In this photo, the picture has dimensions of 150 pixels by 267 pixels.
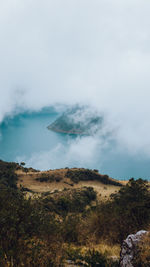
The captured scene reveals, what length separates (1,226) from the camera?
636 cm

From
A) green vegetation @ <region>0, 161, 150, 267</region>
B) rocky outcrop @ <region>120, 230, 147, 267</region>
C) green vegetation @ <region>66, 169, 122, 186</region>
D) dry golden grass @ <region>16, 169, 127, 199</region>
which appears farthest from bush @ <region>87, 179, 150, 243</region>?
green vegetation @ <region>66, 169, 122, 186</region>

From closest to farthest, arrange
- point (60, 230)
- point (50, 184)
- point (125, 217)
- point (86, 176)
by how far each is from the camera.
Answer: point (60, 230) < point (125, 217) < point (50, 184) < point (86, 176)

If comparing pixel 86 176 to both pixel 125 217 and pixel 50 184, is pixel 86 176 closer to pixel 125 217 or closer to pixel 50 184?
pixel 50 184

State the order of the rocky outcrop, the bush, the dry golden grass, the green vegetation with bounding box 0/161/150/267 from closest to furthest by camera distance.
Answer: the green vegetation with bounding box 0/161/150/267
the rocky outcrop
the bush
the dry golden grass

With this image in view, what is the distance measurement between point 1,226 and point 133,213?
731 centimetres

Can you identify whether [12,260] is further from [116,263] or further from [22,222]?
[116,263]

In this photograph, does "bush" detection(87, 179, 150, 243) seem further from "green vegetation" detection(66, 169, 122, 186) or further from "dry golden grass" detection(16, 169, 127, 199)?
"green vegetation" detection(66, 169, 122, 186)

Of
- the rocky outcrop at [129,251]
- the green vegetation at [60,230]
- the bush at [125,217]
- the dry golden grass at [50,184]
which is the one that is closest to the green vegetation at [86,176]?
the dry golden grass at [50,184]

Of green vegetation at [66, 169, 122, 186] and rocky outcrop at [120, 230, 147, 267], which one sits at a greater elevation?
green vegetation at [66, 169, 122, 186]

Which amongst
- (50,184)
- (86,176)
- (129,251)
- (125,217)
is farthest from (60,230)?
(86,176)

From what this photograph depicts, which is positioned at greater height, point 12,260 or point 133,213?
point 133,213

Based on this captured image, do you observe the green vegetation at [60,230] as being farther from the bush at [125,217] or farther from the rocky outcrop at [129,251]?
the rocky outcrop at [129,251]

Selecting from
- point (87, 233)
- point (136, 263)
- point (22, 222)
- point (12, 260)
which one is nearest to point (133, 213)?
point (87, 233)

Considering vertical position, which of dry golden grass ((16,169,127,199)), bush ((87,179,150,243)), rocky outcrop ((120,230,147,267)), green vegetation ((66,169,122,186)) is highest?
green vegetation ((66,169,122,186))
